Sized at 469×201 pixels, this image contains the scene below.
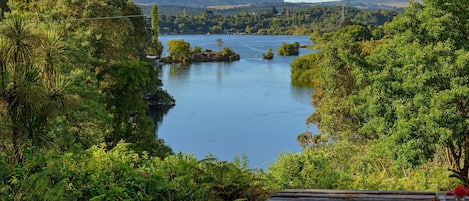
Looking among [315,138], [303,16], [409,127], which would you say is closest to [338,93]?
[315,138]

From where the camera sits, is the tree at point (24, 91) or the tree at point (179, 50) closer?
the tree at point (24, 91)

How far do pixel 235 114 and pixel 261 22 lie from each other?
63341 mm

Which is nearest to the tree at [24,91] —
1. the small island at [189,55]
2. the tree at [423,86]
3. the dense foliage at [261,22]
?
the tree at [423,86]

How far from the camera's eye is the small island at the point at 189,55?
41.9 meters

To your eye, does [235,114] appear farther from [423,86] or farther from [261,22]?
[261,22]

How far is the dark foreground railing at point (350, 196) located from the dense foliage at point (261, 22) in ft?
187

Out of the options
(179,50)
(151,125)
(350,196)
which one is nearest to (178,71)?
(179,50)

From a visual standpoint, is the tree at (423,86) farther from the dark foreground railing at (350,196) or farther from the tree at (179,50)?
the tree at (179,50)

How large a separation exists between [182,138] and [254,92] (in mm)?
9560

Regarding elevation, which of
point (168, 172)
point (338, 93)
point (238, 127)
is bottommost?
point (238, 127)

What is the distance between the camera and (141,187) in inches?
94.7

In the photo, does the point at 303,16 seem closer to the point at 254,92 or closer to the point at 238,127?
the point at 254,92

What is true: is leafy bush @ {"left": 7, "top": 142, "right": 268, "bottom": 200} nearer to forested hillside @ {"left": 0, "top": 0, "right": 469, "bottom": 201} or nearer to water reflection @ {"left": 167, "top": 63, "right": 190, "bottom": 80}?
forested hillside @ {"left": 0, "top": 0, "right": 469, "bottom": 201}

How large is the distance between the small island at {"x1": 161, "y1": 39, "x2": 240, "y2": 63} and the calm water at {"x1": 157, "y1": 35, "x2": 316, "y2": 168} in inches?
263
